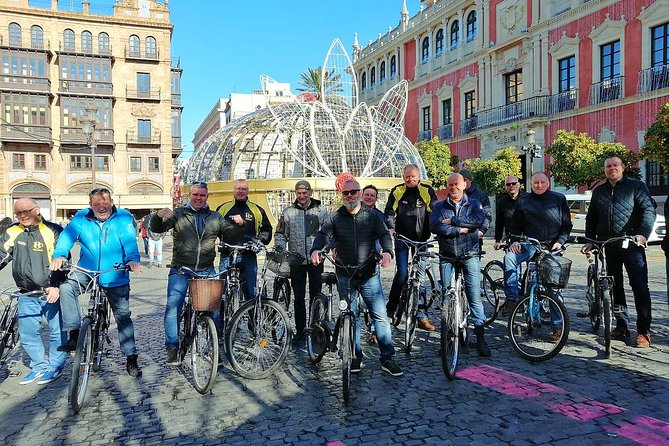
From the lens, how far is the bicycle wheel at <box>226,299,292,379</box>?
16.6ft

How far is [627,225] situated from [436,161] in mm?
25022

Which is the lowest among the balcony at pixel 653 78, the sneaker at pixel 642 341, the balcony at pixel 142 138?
the sneaker at pixel 642 341

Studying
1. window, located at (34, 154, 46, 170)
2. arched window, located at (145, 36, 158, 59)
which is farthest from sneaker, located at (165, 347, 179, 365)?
arched window, located at (145, 36, 158, 59)

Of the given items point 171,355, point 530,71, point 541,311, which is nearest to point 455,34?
point 530,71

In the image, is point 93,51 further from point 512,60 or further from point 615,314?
point 615,314

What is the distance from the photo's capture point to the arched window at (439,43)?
34431mm

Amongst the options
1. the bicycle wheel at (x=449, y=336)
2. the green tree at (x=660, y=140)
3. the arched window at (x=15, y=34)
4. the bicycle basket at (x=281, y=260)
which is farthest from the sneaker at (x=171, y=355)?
the arched window at (x=15, y=34)

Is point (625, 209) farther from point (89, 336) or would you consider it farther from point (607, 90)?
point (607, 90)

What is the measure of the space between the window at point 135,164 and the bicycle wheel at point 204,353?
140 ft

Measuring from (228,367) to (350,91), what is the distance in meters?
13.7

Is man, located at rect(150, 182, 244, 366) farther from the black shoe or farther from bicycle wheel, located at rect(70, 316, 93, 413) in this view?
bicycle wheel, located at rect(70, 316, 93, 413)

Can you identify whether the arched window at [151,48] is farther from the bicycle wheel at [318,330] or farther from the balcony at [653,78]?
the bicycle wheel at [318,330]

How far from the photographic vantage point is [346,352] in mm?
4375

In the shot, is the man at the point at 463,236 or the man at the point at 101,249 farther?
the man at the point at 463,236
